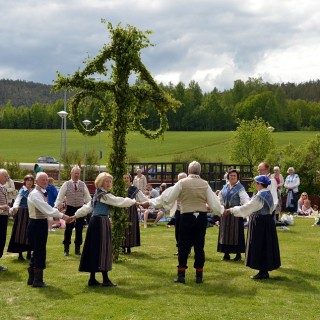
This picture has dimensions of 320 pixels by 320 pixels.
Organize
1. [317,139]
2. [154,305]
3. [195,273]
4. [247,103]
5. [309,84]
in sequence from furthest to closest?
1. [309,84]
2. [247,103]
3. [317,139]
4. [195,273]
5. [154,305]

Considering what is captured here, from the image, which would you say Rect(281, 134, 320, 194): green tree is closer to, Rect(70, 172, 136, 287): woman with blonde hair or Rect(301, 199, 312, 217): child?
Rect(301, 199, 312, 217): child

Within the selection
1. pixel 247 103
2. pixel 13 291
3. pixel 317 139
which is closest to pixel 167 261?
pixel 13 291

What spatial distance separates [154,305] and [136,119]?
179 inches

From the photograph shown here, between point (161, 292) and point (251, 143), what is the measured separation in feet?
150

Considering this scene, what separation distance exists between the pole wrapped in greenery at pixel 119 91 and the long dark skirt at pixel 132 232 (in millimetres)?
932

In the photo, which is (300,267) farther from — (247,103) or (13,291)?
(247,103)

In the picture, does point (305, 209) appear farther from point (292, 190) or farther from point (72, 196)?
point (72, 196)

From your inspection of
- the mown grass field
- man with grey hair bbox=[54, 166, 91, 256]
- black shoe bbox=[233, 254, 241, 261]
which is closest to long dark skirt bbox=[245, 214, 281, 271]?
black shoe bbox=[233, 254, 241, 261]

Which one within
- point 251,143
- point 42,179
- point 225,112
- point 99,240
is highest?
point 225,112

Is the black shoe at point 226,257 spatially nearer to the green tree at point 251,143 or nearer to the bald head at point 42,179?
the bald head at point 42,179

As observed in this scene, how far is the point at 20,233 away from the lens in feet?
36.1

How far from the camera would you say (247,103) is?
10538 cm

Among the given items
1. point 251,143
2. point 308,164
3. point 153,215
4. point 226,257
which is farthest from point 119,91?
point 251,143

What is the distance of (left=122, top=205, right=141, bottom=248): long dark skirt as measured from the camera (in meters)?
11.7
